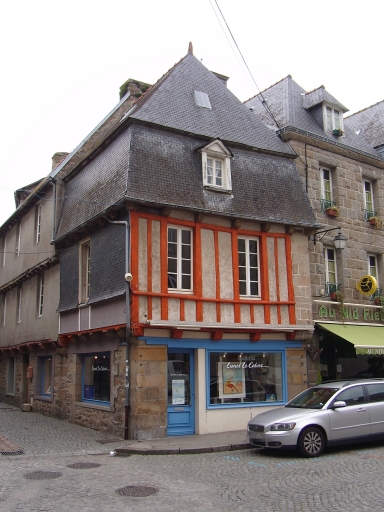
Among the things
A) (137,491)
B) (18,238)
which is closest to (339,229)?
(137,491)

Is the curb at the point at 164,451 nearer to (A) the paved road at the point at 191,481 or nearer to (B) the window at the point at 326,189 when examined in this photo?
(A) the paved road at the point at 191,481

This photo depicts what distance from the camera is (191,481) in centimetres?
808

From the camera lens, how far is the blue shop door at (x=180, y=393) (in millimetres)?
12453

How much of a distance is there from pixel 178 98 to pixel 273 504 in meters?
11.3

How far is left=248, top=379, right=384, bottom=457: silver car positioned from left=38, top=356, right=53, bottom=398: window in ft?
30.3

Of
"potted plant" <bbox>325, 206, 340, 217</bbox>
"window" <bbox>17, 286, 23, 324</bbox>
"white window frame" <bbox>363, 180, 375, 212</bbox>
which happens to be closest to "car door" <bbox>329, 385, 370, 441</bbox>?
"potted plant" <bbox>325, 206, 340, 217</bbox>

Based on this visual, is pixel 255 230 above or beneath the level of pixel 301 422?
above

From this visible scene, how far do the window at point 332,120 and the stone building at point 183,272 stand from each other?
255 cm

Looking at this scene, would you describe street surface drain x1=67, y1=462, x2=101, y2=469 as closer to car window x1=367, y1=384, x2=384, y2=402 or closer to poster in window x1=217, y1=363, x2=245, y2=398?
poster in window x1=217, y1=363, x2=245, y2=398

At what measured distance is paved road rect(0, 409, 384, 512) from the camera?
22.0 ft

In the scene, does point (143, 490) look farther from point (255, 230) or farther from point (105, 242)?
point (255, 230)

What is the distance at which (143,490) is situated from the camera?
7477 mm

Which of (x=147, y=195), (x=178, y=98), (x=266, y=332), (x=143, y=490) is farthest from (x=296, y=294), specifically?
(x=143, y=490)

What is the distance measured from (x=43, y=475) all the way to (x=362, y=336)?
9.81 meters
